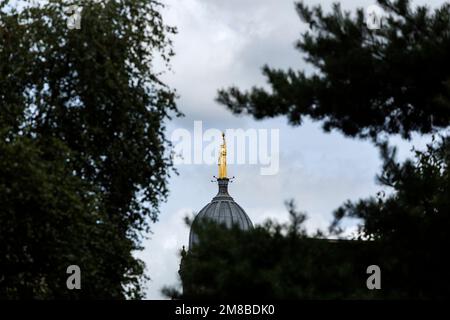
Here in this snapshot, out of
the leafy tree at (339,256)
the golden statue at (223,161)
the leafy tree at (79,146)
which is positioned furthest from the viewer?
the golden statue at (223,161)

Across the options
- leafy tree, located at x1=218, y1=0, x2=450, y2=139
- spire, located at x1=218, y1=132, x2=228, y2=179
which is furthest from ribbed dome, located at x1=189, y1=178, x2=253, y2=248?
leafy tree, located at x1=218, y1=0, x2=450, y2=139

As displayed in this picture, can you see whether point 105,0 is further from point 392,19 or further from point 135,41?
point 392,19

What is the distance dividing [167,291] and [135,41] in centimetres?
1037

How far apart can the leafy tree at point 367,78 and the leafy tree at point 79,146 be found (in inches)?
202

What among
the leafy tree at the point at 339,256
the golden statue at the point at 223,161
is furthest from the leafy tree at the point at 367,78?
the golden statue at the point at 223,161

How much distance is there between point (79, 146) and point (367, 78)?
9.82 meters

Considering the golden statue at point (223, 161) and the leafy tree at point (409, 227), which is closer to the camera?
the leafy tree at point (409, 227)

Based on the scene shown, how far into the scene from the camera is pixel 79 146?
3738 centimetres

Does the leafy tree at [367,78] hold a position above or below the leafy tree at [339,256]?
above

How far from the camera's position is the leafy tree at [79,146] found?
3425 centimetres

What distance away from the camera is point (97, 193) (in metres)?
36.0

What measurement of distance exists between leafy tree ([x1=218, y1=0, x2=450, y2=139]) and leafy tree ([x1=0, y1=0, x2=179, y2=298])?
16.9ft

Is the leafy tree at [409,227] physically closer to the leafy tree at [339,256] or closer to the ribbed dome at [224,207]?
the leafy tree at [339,256]
